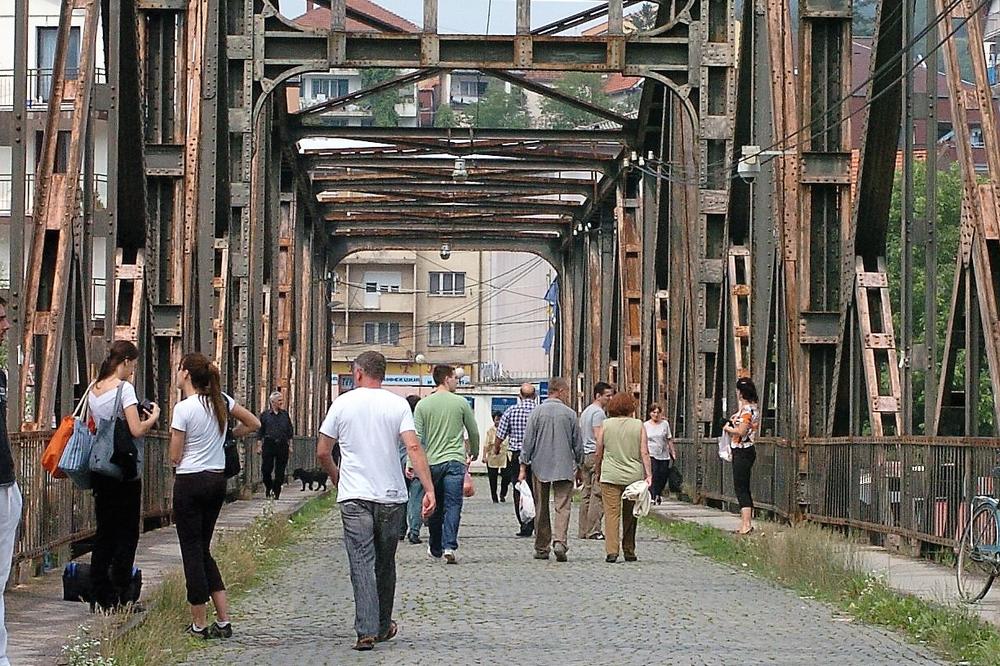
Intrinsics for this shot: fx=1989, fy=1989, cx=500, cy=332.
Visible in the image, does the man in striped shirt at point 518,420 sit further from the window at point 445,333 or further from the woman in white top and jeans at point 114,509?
the window at point 445,333

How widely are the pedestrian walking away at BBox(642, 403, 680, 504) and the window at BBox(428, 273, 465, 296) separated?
2641 inches

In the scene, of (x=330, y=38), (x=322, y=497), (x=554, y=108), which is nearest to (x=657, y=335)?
(x=322, y=497)

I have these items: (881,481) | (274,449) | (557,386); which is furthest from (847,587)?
(274,449)

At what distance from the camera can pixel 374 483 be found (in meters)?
10.6

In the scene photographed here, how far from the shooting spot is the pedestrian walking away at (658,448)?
27.8 metres

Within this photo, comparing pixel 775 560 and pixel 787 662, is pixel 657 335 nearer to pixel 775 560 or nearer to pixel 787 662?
pixel 775 560

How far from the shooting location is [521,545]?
19516 mm

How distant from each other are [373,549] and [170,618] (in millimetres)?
1173

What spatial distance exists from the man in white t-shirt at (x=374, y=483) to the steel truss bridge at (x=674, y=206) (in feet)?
11.1

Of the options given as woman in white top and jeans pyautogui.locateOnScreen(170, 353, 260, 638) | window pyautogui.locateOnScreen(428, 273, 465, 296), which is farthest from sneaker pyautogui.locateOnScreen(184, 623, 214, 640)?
window pyautogui.locateOnScreen(428, 273, 465, 296)

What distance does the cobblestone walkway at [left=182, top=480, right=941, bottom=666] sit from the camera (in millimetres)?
9938

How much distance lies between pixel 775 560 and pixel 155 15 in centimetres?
1072

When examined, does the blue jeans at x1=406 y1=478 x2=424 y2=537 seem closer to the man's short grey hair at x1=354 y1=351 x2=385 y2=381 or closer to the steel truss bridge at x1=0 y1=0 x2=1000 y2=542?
the steel truss bridge at x1=0 y1=0 x2=1000 y2=542

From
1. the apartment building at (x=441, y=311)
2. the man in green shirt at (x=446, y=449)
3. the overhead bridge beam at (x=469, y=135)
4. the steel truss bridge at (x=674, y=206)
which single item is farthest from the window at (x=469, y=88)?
the man in green shirt at (x=446, y=449)
